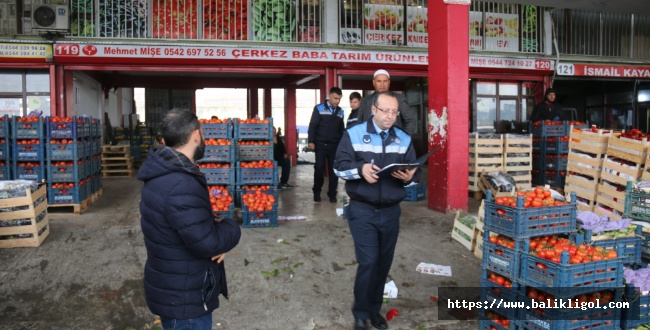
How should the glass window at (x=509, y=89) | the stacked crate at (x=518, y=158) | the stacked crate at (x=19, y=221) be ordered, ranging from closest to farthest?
the stacked crate at (x=19, y=221) < the stacked crate at (x=518, y=158) < the glass window at (x=509, y=89)

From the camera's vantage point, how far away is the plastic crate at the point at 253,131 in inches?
348

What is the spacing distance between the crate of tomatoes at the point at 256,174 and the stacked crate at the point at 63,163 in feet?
9.42

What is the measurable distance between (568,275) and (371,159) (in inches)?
68.4

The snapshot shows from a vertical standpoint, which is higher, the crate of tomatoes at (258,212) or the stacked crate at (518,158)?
the stacked crate at (518,158)

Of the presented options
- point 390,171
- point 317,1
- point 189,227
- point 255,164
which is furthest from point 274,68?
point 189,227

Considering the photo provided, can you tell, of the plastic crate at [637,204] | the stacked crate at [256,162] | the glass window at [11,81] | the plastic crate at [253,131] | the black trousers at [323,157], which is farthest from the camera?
the glass window at [11,81]

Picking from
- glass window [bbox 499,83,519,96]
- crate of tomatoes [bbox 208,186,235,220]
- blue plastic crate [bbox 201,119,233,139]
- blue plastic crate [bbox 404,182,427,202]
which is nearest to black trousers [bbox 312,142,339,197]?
blue plastic crate [bbox 404,182,427,202]

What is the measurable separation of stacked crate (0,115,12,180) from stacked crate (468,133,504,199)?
29.3 feet

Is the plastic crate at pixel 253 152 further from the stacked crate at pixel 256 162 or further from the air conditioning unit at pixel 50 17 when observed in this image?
the air conditioning unit at pixel 50 17

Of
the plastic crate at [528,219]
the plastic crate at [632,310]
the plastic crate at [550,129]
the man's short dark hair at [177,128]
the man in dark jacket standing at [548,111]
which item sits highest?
the man in dark jacket standing at [548,111]

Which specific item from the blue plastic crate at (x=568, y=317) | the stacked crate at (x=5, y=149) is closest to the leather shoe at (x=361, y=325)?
the blue plastic crate at (x=568, y=317)

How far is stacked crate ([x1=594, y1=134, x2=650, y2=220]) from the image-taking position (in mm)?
7000

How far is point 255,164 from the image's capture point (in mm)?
8688

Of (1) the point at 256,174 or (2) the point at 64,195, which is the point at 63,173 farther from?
(1) the point at 256,174
